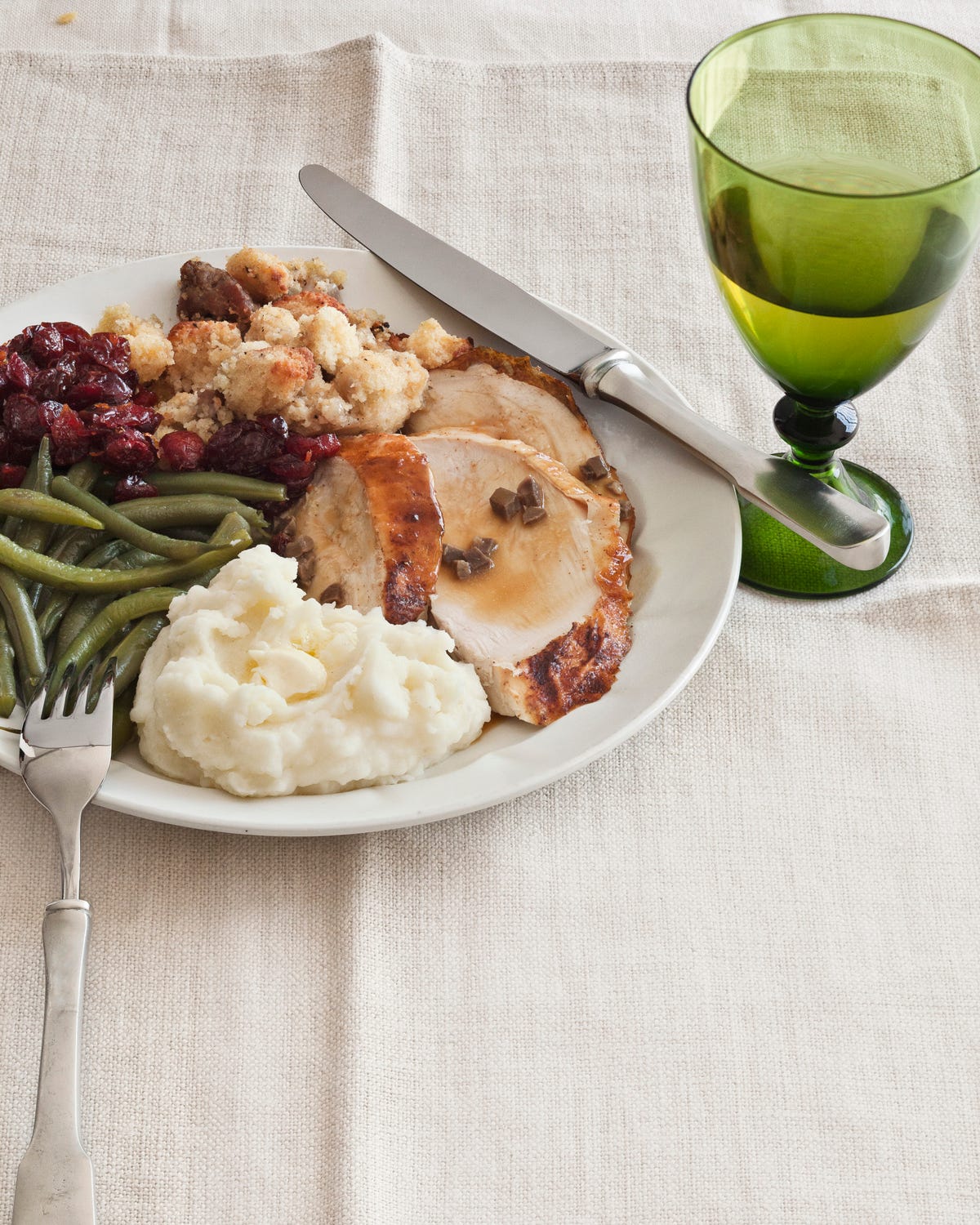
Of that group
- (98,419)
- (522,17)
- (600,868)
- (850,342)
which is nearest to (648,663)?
(600,868)

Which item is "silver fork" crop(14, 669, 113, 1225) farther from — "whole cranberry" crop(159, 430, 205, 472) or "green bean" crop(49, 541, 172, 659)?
"whole cranberry" crop(159, 430, 205, 472)

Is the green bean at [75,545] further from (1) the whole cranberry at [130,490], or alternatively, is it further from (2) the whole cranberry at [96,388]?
(2) the whole cranberry at [96,388]

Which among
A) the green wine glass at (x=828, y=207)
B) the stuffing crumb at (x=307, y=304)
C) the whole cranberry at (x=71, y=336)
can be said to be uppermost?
the green wine glass at (x=828, y=207)

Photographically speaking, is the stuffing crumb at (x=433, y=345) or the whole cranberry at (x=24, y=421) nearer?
the whole cranberry at (x=24, y=421)

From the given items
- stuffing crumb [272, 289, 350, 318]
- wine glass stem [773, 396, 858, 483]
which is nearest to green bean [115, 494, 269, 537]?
stuffing crumb [272, 289, 350, 318]

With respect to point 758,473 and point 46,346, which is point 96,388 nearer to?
point 46,346

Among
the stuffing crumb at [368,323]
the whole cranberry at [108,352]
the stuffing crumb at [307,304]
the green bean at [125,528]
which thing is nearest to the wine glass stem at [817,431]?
the stuffing crumb at [368,323]
